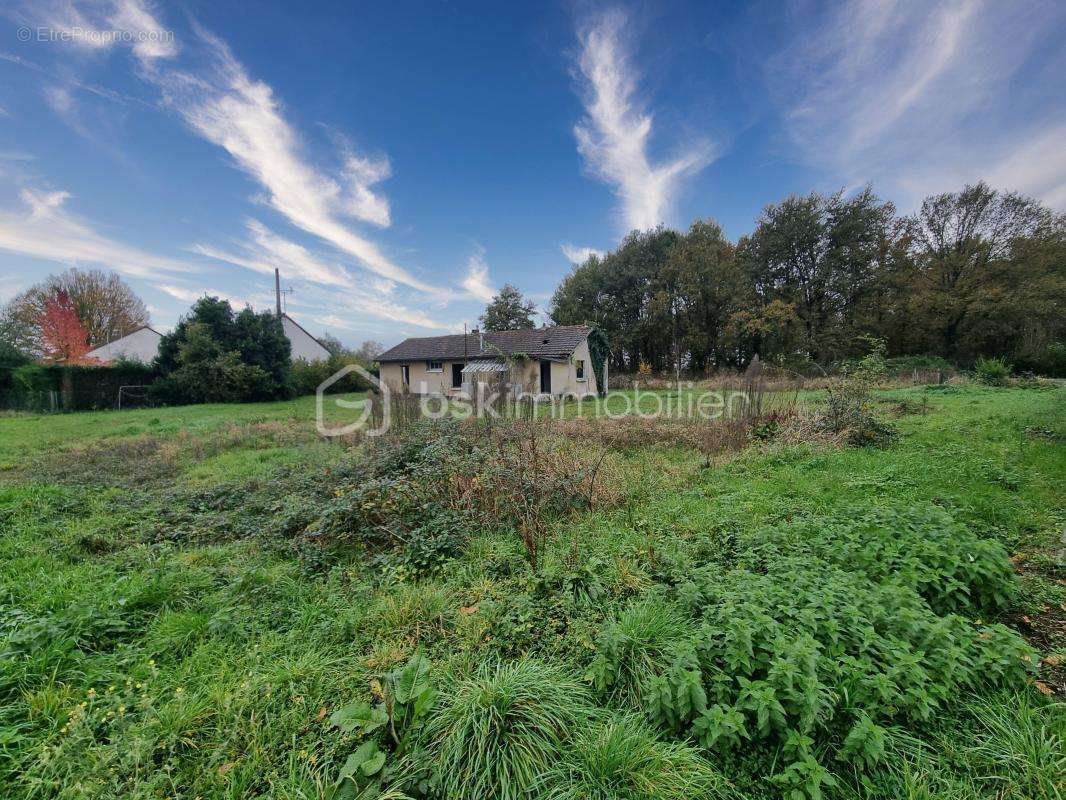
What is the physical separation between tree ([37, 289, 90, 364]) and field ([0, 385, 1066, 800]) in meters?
31.4

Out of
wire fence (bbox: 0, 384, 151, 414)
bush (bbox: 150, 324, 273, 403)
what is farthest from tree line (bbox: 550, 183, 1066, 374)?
wire fence (bbox: 0, 384, 151, 414)

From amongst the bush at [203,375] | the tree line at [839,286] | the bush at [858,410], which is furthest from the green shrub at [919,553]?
the bush at [203,375]

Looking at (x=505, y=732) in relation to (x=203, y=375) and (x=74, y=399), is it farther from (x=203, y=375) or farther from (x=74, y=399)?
(x=74, y=399)

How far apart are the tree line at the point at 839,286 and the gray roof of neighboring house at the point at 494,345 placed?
11.3 m

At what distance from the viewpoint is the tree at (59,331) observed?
80.5 ft

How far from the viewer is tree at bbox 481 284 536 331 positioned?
1398 inches

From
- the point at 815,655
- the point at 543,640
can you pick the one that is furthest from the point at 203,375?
the point at 815,655

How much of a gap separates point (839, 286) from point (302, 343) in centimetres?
3880

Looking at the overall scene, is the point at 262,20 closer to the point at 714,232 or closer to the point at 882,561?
the point at 882,561

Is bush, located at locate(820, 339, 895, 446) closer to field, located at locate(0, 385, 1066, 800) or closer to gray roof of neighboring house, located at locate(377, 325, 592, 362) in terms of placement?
field, located at locate(0, 385, 1066, 800)

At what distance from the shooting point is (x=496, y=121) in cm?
1210

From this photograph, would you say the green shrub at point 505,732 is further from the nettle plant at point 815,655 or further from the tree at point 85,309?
the tree at point 85,309

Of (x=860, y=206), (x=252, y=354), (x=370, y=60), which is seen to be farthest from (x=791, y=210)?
(x=252, y=354)

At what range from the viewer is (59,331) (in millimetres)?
24594
